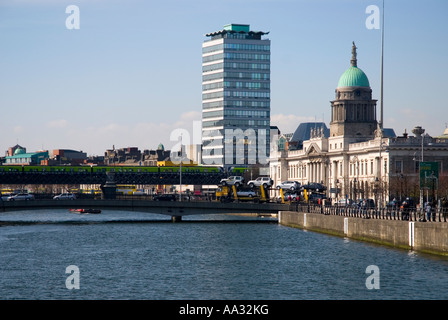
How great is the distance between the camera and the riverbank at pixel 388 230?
6625 cm

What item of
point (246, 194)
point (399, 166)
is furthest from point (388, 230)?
point (399, 166)

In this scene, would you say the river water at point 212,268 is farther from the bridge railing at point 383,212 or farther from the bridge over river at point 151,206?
the bridge over river at point 151,206

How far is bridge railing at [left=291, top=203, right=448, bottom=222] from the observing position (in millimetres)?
72481

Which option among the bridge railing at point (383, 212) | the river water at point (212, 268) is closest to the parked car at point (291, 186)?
the bridge railing at point (383, 212)

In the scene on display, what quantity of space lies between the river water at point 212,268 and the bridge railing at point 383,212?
10.8 feet

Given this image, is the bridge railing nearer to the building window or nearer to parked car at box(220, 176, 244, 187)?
parked car at box(220, 176, 244, 187)

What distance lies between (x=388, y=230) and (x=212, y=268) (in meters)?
17.9

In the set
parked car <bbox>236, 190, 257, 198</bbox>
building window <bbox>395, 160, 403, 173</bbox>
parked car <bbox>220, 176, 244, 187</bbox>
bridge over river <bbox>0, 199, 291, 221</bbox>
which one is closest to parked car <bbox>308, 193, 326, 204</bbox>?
parked car <bbox>236, 190, 257, 198</bbox>

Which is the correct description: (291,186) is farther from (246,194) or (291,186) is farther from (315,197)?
(246,194)

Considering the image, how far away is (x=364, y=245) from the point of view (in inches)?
3167

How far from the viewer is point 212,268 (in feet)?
217

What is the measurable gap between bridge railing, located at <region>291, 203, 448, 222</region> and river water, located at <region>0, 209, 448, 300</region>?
3.29 meters

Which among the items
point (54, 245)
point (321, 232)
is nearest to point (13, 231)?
point (54, 245)

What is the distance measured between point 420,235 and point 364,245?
37.6 feet
